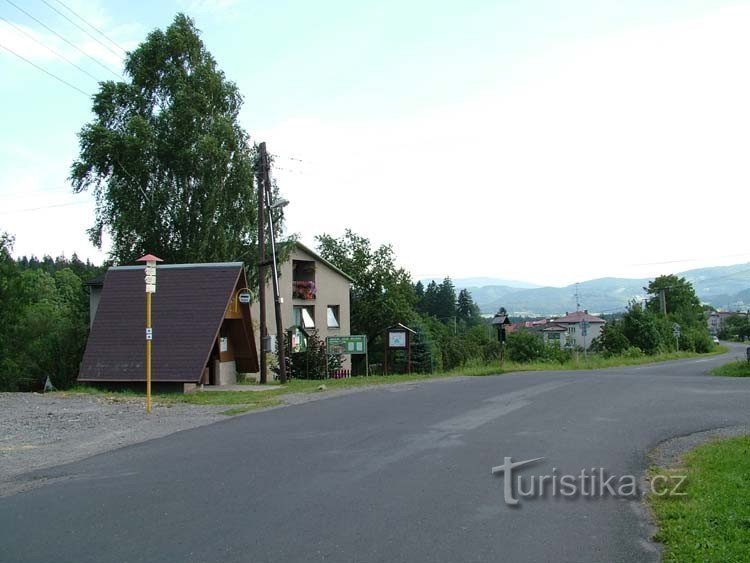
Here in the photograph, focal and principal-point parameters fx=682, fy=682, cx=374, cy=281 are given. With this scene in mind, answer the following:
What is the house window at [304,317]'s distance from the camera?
172 feet

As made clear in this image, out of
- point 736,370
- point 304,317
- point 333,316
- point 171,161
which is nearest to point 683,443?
point 736,370

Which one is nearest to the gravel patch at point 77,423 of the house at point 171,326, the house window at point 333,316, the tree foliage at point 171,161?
the house at point 171,326

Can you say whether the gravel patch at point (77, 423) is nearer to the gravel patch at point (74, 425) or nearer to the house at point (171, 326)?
the gravel patch at point (74, 425)

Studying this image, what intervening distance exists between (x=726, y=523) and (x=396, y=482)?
3363 millimetres

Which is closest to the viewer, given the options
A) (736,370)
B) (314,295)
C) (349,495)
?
(349,495)

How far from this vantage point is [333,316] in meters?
56.7

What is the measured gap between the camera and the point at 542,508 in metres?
6.79

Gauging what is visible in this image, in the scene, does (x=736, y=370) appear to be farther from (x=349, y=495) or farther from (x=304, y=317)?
(x=304, y=317)

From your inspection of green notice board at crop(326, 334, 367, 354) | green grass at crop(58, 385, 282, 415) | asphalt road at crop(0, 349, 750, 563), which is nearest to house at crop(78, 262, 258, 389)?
green grass at crop(58, 385, 282, 415)

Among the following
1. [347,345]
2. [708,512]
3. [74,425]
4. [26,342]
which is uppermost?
[26,342]

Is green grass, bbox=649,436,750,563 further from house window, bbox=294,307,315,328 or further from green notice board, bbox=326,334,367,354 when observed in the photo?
house window, bbox=294,307,315,328

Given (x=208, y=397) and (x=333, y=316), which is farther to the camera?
(x=333, y=316)

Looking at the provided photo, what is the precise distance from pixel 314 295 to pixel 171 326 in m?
30.3

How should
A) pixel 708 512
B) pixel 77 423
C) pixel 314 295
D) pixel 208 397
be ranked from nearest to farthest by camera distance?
pixel 708 512
pixel 77 423
pixel 208 397
pixel 314 295
